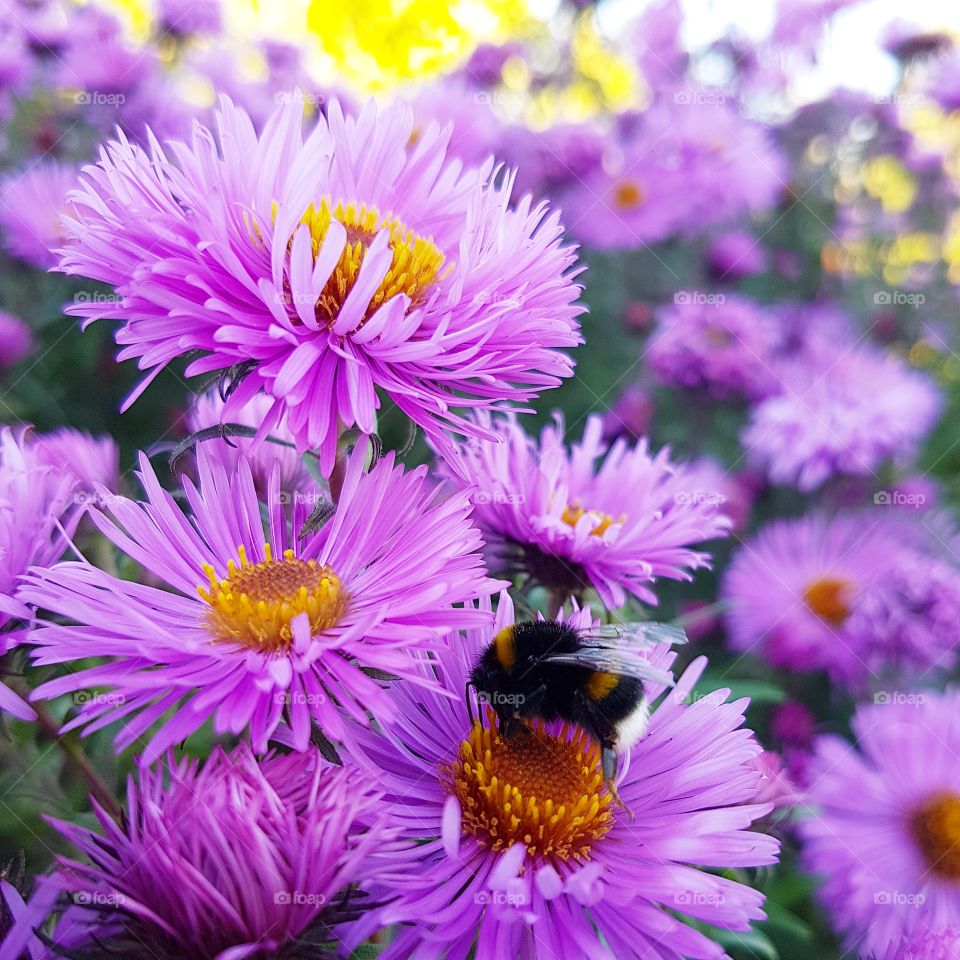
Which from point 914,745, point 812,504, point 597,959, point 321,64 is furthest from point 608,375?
point 597,959

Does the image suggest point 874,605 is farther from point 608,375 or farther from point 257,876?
point 257,876

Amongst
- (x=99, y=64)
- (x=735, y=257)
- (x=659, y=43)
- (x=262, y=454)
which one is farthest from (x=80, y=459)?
(x=659, y=43)

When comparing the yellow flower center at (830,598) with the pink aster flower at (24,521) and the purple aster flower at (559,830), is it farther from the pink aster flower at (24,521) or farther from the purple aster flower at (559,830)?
the pink aster flower at (24,521)

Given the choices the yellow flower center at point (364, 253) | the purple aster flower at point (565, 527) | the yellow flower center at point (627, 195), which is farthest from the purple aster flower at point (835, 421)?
the yellow flower center at point (364, 253)

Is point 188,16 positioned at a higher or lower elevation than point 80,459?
higher

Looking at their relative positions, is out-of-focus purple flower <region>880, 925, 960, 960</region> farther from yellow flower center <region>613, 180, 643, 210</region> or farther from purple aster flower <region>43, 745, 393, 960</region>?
yellow flower center <region>613, 180, 643, 210</region>

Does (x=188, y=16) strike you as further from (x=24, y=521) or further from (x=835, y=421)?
(x=24, y=521)
